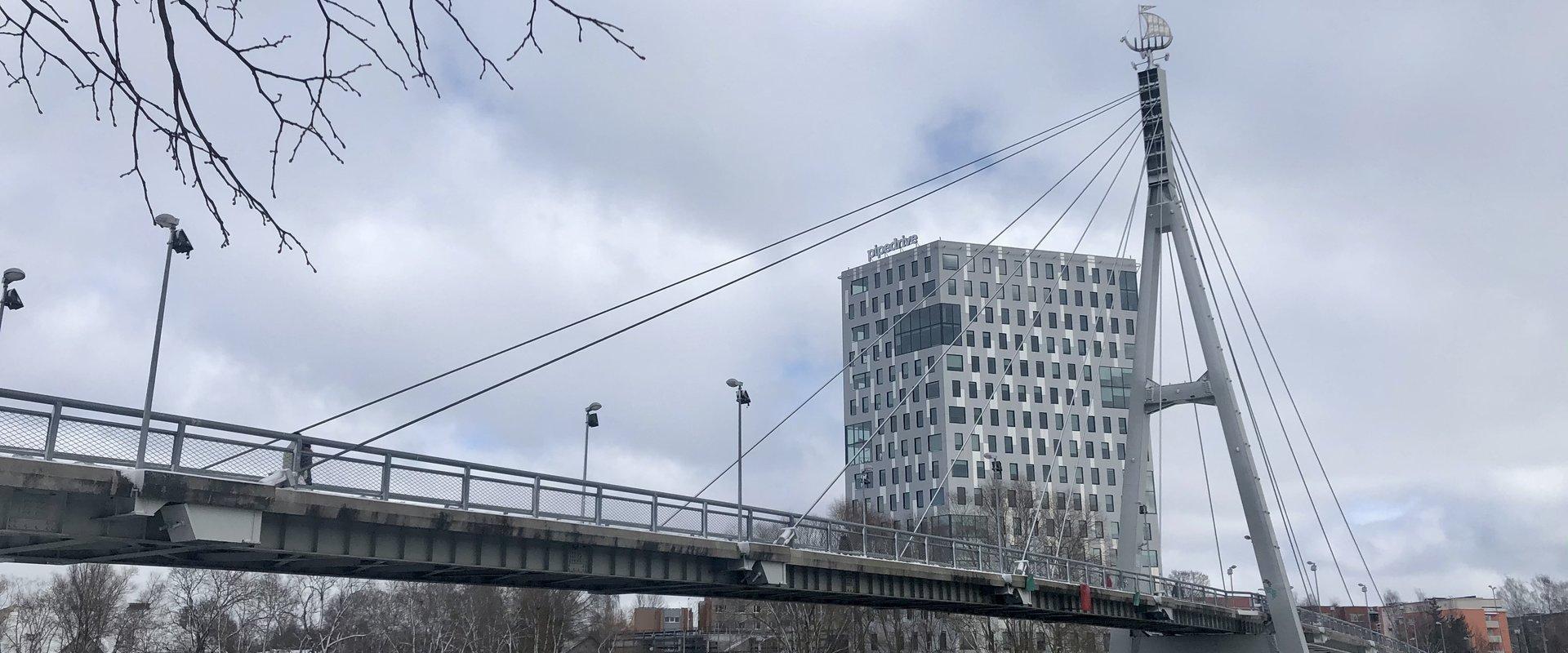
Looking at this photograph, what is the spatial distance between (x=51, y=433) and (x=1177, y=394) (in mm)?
43440

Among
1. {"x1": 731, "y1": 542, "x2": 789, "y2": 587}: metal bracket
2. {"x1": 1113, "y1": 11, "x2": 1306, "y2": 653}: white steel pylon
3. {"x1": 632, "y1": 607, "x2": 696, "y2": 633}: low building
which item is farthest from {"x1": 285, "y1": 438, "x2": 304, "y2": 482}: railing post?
{"x1": 632, "y1": 607, "x2": 696, "y2": 633}: low building

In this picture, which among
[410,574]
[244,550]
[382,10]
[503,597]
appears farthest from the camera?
[503,597]

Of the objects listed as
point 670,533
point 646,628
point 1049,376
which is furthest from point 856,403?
point 670,533

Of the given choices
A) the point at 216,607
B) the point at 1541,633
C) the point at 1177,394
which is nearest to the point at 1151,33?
the point at 1177,394

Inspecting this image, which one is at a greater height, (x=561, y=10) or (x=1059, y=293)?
(x=1059, y=293)

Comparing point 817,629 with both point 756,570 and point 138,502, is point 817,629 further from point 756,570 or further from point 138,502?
point 138,502

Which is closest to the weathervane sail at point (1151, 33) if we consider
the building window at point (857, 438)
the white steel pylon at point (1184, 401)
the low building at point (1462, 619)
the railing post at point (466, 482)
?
the white steel pylon at point (1184, 401)

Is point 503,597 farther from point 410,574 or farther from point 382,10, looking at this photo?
point 382,10

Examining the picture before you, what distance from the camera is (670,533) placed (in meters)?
34.3

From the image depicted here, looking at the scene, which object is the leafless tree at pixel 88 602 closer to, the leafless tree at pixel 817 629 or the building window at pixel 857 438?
the leafless tree at pixel 817 629

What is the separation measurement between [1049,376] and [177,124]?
137 m

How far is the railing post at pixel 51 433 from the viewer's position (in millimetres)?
21750

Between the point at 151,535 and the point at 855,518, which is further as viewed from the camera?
the point at 855,518

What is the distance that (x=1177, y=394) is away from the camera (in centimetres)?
5425
